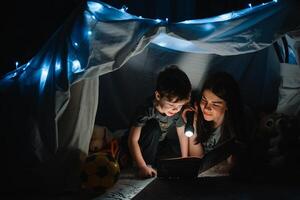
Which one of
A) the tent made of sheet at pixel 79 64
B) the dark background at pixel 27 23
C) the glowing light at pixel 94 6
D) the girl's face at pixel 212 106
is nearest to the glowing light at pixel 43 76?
the tent made of sheet at pixel 79 64

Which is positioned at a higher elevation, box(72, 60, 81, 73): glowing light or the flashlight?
box(72, 60, 81, 73): glowing light

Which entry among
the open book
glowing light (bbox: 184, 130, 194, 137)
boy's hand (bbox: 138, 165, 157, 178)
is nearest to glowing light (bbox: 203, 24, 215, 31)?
glowing light (bbox: 184, 130, 194, 137)

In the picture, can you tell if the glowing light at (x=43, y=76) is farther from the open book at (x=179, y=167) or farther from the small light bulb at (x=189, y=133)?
the small light bulb at (x=189, y=133)

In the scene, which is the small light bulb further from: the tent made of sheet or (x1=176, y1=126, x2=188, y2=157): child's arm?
the tent made of sheet

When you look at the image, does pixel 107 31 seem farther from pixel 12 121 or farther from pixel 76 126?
pixel 12 121

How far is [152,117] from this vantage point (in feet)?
8.55

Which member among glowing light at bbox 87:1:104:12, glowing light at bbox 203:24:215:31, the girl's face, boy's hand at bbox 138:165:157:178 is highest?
glowing light at bbox 87:1:104:12

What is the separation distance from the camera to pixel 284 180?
2.34 m

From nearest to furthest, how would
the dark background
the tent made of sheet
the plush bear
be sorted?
the tent made of sheet → the plush bear → the dark background

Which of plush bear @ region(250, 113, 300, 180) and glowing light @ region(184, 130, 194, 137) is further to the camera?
glowing light @ region(184, 130, 194, 137)

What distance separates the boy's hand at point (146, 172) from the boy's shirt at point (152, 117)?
0.97 ft

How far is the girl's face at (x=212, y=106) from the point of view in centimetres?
260

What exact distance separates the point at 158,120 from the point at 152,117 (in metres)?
0.06

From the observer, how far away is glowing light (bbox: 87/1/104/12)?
2303mm
